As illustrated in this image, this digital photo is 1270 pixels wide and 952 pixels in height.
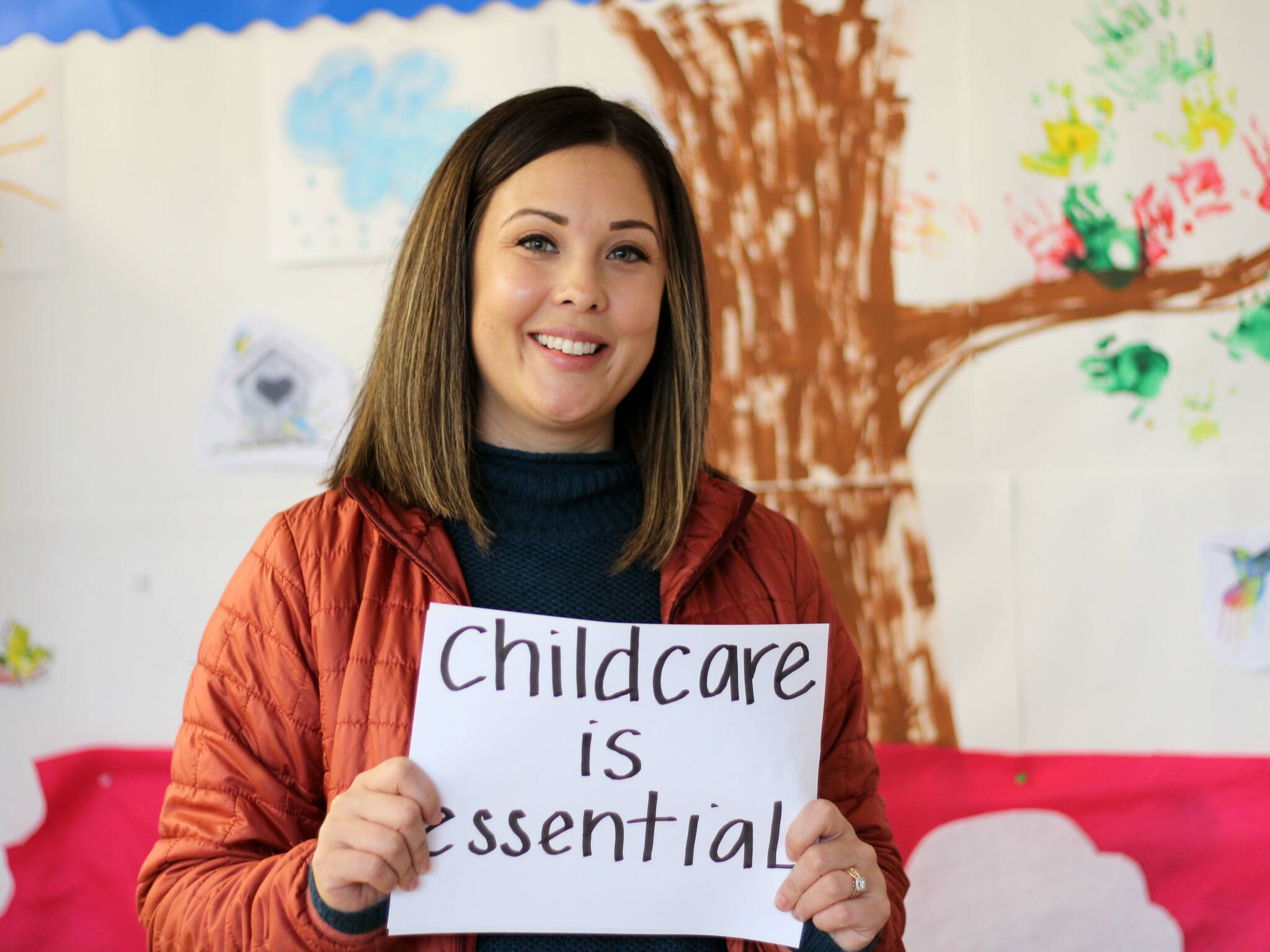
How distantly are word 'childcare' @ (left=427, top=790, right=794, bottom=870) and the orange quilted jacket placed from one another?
3.3 inches

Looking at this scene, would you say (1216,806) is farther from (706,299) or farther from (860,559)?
(706,299)

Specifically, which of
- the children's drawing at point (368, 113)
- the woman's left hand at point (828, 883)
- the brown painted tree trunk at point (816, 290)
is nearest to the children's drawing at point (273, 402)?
the children's drawing at point (368, 113)

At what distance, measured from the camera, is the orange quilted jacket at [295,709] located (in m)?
0.87

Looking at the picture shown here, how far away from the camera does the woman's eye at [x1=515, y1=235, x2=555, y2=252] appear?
3.49 ft

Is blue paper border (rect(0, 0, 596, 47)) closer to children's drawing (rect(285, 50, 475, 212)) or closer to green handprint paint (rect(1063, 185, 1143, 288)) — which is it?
children's drawing (rect(285, 50, 475, 212))

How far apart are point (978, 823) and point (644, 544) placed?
114 centimetres

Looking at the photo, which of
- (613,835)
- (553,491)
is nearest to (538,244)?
(553,491)

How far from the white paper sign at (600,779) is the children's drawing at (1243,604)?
125 centimetres

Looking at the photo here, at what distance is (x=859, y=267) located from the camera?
1.93 m

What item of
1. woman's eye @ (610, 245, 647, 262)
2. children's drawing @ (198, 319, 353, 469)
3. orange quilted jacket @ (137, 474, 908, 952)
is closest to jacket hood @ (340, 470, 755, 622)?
orange quilted jacket @ (137, 474, 908, 952)

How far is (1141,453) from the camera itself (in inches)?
73.9

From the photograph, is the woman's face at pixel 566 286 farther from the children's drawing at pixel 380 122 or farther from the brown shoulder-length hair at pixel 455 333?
the children's drawing at pixel 380 122

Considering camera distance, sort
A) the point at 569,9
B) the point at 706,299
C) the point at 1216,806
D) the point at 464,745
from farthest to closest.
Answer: the point at 569,9, the point at 1216,806, the point at 706,299, the point at 464,745

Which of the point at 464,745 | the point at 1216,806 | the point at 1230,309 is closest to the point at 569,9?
the point at 1230,309
